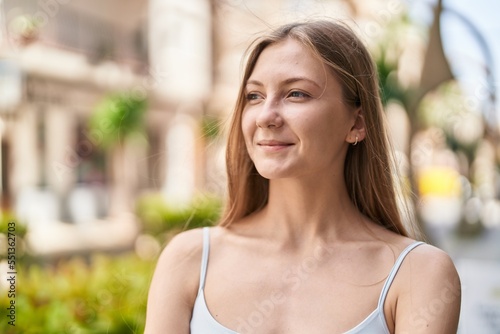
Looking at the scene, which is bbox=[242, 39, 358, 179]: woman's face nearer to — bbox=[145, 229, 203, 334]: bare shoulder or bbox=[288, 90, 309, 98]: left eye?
bbox=[288, 90, 309, 98]: left eye

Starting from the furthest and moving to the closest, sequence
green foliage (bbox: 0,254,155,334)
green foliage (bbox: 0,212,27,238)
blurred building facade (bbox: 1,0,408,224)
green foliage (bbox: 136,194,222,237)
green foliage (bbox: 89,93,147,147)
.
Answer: blurred building facade (bbox: 1,0,408,224) < green foliage (bbox: 136,194,222,237) < green foliage (bbox: 89,93,147,147) < green foliage (bbox: 0,212,27,238) < green foliage (bbox: 0,254,155,334)

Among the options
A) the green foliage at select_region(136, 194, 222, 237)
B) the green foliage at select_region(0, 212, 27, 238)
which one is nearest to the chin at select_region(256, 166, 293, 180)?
the green foliage at select_region(0, 212, 27, 238)

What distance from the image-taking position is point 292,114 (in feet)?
4.83

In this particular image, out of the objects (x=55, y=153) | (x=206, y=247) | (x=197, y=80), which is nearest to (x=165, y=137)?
(x=197, y=80)

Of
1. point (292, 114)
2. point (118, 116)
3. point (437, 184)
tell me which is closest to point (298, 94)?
point (292, 114)

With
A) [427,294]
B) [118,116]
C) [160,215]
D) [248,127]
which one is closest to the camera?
[427,294]

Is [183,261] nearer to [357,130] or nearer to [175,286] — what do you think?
[175,286]

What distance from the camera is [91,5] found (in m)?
10.4

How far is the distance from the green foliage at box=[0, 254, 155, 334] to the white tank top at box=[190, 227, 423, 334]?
102 centimetres

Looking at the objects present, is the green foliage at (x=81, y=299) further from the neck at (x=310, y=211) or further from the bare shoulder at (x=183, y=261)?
the neck at (x=310, y=211)

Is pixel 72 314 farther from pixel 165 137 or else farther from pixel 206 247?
pixel 165 137

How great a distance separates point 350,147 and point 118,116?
470 cm

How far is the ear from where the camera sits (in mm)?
1590

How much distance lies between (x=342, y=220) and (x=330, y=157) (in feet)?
0.58
